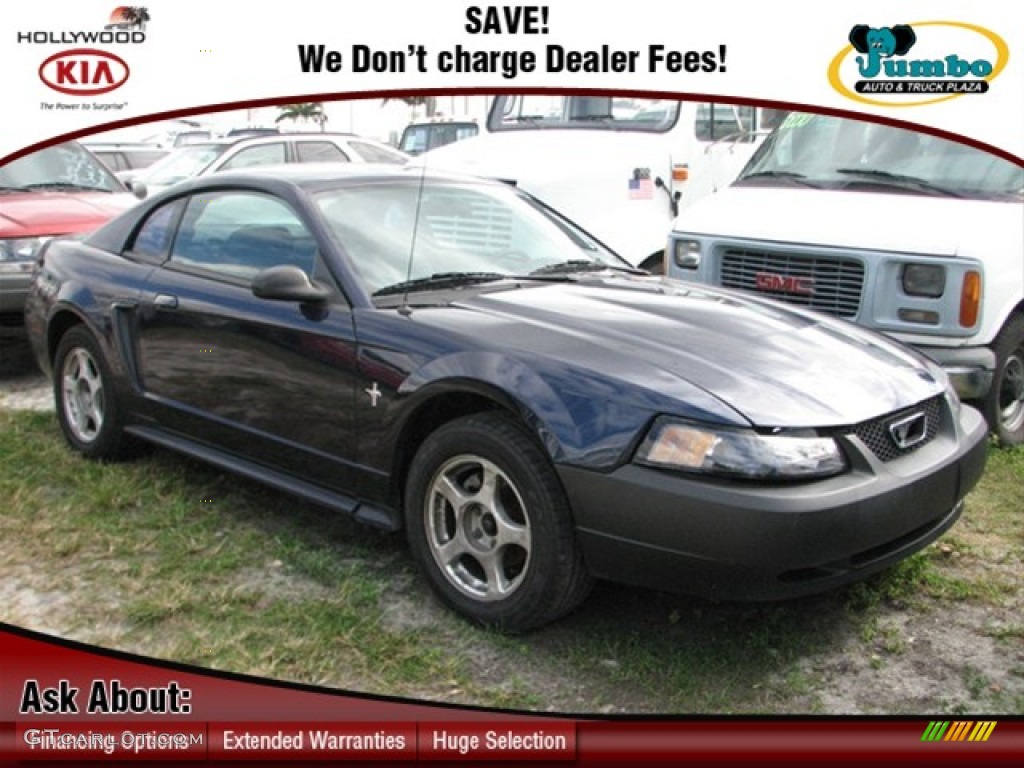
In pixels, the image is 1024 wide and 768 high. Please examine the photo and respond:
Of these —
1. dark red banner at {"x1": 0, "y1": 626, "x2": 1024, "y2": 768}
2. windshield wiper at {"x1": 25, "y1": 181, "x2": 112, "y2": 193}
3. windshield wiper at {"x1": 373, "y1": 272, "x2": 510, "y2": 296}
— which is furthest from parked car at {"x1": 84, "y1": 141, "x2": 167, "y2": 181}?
dark red banner at {"x1": 0, "y1": 626, "x2": 1024, "y2": 768}

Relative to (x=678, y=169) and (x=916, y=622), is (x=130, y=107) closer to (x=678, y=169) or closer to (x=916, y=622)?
(x=916, y=622)

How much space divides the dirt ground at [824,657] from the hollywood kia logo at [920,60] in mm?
1764

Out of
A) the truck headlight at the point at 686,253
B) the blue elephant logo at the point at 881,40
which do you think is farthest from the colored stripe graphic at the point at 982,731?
the truck headlight at the point at 686,253

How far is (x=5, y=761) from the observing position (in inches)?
96.2

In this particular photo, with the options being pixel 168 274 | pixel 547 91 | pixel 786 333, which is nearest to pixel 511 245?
pixel 547 91

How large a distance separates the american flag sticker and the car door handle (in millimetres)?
3479

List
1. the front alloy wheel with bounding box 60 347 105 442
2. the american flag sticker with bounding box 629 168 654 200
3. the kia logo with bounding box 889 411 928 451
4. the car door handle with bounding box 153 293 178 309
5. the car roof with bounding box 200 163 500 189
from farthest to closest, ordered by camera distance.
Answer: the american flag sticker with bounding box 629 168 654 200, the front alloy wheel with bounding box 60 347 105 442, the car door handle with bounding box 153 293 178 309, the car roof with bounding box 200 163 500 189, the kia logo with bounding box 889 411 928 451

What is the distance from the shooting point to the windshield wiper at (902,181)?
15.5 ft

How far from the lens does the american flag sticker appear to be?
6.64 metres

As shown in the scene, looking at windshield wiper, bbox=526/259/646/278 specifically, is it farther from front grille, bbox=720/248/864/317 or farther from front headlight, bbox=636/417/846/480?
front headlight, bbox=636/417/846/480

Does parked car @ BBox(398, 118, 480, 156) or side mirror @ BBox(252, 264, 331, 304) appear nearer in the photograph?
side mirror @ BBox(252, 264, 331, 304)

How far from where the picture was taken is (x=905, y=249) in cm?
454

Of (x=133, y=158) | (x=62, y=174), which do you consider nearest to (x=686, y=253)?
(x=62, y=174)

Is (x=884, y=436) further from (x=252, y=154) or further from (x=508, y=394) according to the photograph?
(x=252, y=154)
